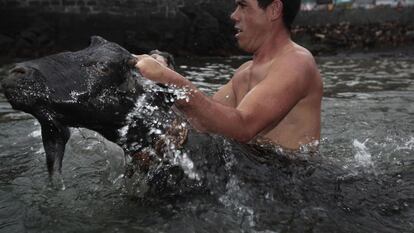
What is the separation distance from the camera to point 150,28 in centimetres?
2030

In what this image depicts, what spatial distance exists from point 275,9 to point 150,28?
16536 millimetres

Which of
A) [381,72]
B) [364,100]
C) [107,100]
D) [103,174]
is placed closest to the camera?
[107,100]

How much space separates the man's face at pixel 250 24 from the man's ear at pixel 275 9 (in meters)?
0.05

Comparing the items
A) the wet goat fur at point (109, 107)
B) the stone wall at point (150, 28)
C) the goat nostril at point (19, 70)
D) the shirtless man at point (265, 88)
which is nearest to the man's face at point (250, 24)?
the shirtless man at point (265, 88)

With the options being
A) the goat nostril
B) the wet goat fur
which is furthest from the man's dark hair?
the goat nostril

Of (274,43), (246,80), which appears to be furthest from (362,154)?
(274,43)

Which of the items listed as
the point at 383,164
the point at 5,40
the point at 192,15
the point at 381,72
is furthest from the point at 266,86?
the point at 192,15

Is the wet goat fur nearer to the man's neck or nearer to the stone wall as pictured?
the man's neck

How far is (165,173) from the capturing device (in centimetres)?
341

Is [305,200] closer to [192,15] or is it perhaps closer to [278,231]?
[278,231]

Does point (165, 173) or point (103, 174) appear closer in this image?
point (165, 173)

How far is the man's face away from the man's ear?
5cm

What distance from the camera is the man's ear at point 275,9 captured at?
416 cm

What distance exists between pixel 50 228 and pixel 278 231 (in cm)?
141
